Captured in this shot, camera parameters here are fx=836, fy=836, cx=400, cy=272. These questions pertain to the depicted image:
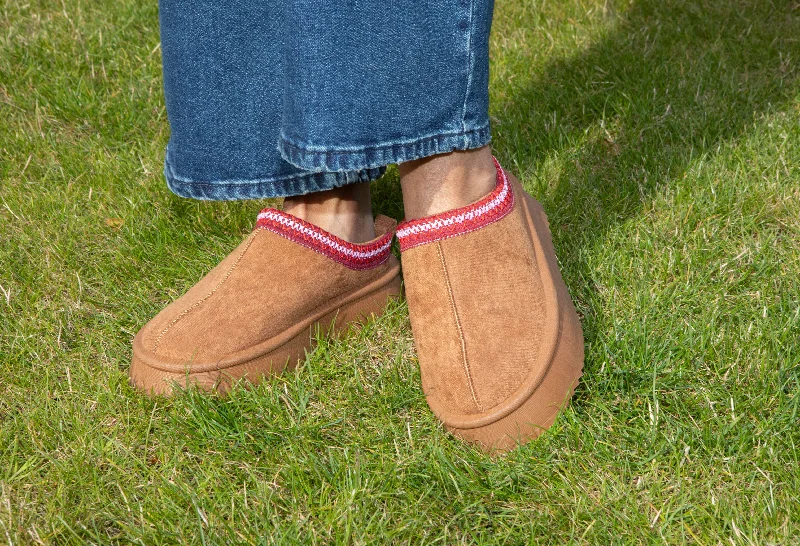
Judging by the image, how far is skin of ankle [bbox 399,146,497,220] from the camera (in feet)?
5.27

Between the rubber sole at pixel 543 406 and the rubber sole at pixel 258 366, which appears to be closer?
the rubber sole at pixel 543 406

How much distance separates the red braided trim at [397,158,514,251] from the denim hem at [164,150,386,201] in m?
0.23

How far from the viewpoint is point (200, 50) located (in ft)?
5.77


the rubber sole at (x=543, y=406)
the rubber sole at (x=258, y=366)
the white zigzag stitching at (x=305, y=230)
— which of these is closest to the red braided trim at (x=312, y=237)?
the white zigzag stitching at (x=305, y=230)

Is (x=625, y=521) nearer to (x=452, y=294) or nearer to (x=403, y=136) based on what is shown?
(x=452, y=294)

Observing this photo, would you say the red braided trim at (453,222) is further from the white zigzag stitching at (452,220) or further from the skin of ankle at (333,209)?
the skin of ankle at (333,209)

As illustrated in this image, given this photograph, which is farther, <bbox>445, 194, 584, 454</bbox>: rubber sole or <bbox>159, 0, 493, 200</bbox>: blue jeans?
<bbox>445, 194, 584, 454</bbox>: rubber sole

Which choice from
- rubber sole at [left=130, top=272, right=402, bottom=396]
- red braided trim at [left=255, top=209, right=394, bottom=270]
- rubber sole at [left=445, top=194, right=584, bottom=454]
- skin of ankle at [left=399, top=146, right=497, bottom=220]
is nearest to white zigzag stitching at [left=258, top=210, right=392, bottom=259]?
red braided trim at [left=255, top=209, right=394, bottom=270]

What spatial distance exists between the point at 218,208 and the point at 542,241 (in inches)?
44.7

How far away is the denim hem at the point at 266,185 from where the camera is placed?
71.9 inches

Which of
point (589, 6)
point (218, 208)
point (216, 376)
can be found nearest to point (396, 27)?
point (216, 376)

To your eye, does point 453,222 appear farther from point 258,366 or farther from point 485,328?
point 258,366

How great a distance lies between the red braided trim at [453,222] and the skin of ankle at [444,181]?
0.02 m

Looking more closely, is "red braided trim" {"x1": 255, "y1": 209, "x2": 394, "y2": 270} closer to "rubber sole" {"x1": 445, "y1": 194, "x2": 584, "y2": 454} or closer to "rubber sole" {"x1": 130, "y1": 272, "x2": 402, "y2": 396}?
"rubber sole" {"x1": 130, "y1": 272, "x2": 402, "y2": 396}
